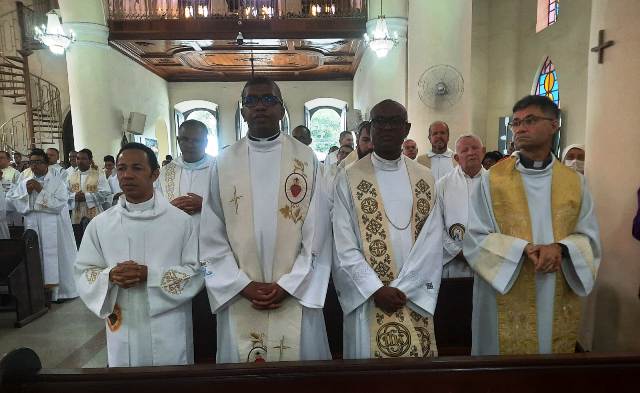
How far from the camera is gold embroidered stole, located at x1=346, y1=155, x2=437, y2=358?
7.79 feet

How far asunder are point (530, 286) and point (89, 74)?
11795 millimetres

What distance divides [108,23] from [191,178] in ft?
33.0

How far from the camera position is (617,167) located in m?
3.16

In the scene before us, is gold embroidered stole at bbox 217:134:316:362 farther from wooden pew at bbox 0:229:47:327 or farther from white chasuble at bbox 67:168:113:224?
white chasuble at bbox 67:168:113:224

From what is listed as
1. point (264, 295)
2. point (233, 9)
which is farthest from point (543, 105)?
point (233, 9)

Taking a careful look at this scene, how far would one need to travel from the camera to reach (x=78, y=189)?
7488 millimetres

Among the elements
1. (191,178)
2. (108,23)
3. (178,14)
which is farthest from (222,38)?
(191,178)

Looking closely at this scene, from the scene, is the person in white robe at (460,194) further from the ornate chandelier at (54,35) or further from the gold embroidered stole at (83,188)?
the ornate chandelier at (54,35)

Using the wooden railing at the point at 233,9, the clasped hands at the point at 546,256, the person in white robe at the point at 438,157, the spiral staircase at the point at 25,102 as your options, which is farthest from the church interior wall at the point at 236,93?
the clasped hands at the point at 546,256

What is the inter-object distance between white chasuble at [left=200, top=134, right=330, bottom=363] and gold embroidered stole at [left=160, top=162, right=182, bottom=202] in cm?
156

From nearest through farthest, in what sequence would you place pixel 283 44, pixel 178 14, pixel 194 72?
pixel 178 14
pixel 283 44
pixel 194 72

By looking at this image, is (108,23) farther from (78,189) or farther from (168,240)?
(168,240)

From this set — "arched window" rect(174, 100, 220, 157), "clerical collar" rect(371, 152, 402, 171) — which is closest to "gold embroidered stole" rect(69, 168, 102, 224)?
"clerical collar" rect(371, 152, 402, 171)

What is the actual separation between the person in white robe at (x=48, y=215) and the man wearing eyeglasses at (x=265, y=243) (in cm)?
460
